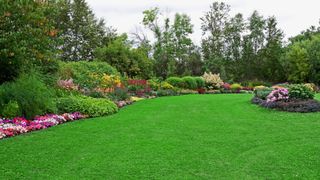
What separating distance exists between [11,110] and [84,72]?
8.59m

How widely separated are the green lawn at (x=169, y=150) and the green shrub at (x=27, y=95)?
3.55 ft

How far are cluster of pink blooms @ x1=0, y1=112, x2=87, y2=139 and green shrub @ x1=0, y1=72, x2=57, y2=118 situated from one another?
306 mm

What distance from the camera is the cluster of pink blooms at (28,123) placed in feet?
25.8

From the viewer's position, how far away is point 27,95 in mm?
9461

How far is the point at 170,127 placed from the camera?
875cm

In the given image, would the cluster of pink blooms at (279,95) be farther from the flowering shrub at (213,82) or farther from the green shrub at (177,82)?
the flowering shrub at (213,82)

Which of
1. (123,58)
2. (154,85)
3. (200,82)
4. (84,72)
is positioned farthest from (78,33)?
(84,72)

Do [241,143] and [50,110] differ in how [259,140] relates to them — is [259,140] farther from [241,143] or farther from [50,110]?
[50,110]

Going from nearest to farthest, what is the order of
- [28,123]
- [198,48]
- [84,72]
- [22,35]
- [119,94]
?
[28,123] < [22,35] < [119,94] < [84,72] < [198,48]

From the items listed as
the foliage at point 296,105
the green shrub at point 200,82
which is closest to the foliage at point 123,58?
the green shrub at point 200,82

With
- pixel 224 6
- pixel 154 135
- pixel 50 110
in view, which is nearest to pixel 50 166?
pixel 154 135

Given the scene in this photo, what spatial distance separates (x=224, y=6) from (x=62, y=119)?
30.5m

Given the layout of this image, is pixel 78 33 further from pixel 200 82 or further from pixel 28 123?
pixel 28 123

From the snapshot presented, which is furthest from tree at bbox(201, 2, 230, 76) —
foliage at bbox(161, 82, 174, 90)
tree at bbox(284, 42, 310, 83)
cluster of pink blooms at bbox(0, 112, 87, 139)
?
cluster of pink blooms at bbox(0, 112, 87, 139)
